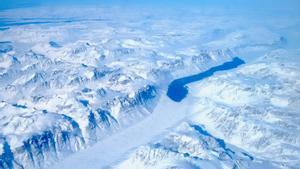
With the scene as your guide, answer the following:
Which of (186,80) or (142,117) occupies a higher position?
(186,80)

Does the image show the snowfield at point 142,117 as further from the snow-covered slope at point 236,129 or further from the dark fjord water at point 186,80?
the dark fjord water at point 186,80

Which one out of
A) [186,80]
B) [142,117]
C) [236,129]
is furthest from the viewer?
[186,80]

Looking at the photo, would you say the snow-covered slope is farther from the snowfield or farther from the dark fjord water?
the dark fjord water

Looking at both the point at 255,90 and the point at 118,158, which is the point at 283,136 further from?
the point at 118,158

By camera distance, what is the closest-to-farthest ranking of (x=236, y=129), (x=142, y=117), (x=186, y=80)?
(x=236, y=129) < (x=142, y=117) < (x=186, y=80)

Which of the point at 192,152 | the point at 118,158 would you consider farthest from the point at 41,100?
the point at 192,152

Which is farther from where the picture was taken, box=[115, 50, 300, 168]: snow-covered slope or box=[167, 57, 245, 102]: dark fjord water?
box=[167, 57, 245, 102]: dark fjord water

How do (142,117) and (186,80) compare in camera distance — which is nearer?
(142,117)

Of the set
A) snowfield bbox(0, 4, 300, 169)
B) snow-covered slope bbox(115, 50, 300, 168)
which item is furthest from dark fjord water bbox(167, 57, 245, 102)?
snow-covered slope bbox(115, 50, 300, 168)

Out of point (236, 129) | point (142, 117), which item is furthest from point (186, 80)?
point (236, 129)

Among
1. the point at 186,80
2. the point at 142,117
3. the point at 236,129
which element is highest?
the point at 186,80

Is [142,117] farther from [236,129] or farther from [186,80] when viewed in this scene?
[186,80]
